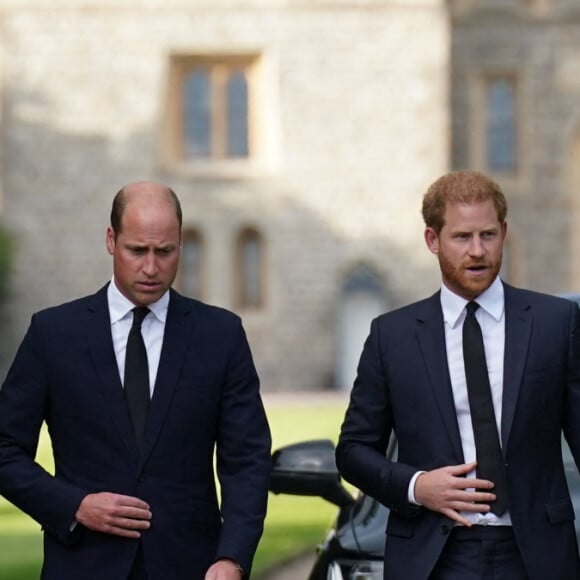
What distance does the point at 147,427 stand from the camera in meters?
→ 4.38

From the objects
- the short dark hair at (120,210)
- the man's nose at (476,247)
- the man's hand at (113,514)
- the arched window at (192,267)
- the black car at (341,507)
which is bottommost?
the arched window at (192,267)

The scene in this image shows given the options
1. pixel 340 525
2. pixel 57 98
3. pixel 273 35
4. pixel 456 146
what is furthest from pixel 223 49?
pixel 340 525

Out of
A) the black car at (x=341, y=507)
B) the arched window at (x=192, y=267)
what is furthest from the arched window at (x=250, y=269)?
the black car at (x=341, y=507)

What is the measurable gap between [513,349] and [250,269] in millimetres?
27163

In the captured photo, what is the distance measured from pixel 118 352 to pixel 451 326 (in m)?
0.85

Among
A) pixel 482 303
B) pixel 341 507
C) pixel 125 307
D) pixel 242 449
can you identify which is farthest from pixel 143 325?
pixel 341 507

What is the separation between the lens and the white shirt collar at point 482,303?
4406 millimetres

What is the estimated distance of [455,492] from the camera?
13.7 ft

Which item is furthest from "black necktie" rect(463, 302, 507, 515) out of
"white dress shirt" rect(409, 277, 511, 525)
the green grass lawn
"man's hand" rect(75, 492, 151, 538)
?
the green grass lawn

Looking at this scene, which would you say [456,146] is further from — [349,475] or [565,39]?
[349,475]

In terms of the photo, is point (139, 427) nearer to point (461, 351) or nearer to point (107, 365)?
point (107, 365)

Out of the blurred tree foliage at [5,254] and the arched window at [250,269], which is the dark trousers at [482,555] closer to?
the blurred tree foliage at [5,254]

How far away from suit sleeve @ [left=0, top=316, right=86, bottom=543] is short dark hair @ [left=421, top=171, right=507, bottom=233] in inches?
41.2

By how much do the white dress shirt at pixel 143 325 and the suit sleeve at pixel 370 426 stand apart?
1.70 ft
